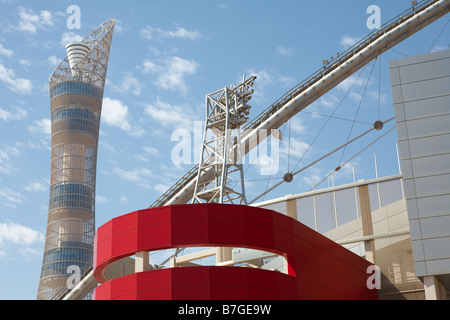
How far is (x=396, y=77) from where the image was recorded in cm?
3691

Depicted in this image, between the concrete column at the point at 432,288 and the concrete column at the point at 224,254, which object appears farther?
the concrete column at the point at 224,254

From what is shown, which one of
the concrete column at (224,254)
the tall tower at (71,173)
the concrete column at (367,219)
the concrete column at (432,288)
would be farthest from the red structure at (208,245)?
the tall tower at (71,173)

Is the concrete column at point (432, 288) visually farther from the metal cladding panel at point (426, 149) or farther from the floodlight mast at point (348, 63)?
the floodlight mast at point (348, 63)

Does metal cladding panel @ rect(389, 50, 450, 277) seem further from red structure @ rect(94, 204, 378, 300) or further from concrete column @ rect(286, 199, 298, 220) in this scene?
concrete column @ rect(286, 199, 298, 220)

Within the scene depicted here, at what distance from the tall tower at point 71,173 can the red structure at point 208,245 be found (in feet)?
373

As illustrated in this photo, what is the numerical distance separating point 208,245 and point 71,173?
408 feet

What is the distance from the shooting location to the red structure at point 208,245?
2834 centimetres

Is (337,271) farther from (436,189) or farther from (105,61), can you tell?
(105,61)

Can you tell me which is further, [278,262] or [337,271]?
[278,262]

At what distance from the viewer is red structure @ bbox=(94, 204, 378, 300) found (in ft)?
93.0

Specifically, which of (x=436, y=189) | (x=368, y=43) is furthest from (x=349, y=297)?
(x=368, y=43)

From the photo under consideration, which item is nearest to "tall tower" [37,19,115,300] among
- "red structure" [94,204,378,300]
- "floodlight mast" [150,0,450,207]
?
"floodlight mast" [150,0,450,207]

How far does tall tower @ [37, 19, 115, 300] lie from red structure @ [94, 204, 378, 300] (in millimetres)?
113755

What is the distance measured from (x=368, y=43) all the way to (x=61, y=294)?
4504cm
